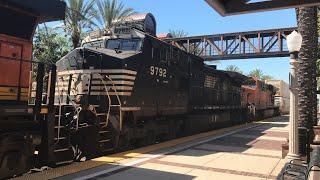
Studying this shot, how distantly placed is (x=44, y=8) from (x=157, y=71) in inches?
244

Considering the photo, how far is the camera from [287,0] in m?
4.44

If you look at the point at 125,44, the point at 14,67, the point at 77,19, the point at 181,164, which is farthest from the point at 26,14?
the point at 77,19

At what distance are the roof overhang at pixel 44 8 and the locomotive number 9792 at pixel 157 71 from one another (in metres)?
5.42

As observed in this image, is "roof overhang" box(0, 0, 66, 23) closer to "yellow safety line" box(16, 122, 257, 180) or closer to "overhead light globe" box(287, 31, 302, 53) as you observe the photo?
"yellow safety line" box(16, 122, 257, 180)

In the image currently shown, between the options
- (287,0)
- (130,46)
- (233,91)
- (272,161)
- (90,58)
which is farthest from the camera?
(233,91)

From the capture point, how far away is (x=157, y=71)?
43.8ft

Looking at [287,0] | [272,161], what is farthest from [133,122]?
[287,0]

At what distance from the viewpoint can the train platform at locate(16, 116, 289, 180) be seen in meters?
8.52

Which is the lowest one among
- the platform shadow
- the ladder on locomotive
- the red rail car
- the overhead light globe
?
the platform shadow

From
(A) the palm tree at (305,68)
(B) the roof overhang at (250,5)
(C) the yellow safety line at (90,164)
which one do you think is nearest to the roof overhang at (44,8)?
(C) the yellow safety line at (90,164)

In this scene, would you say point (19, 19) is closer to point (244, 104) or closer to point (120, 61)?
point (120, 61)

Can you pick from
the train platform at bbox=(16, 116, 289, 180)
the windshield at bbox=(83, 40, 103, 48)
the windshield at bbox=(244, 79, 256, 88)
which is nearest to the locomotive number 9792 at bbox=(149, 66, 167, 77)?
the windshield at bbox=(83, 40, 103, 48)

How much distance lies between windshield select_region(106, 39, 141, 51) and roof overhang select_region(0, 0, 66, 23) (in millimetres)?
4879

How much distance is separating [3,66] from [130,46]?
223 inches
